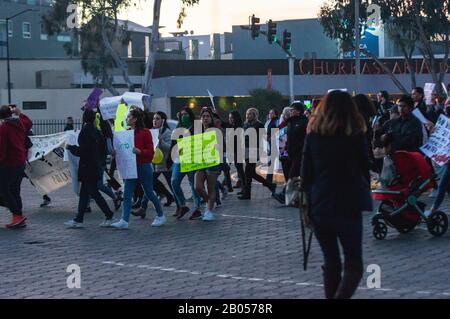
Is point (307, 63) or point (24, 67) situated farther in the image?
point (24, 67)

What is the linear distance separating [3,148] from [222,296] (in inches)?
253

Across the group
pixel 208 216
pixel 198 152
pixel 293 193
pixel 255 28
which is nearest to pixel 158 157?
pixel 198 152

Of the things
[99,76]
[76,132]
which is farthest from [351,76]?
[76,132]

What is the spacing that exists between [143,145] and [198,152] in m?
1.07

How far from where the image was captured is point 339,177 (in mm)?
6617

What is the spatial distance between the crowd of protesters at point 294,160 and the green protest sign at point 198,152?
12cm

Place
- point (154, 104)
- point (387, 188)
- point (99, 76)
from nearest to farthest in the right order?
point (387, 188) < point (154, 104) < point (99, 76)

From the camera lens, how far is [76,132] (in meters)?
15.5

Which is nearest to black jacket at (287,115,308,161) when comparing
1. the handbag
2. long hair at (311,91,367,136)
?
the handbag

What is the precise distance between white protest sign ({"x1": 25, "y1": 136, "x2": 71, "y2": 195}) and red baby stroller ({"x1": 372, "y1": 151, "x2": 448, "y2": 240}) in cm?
678

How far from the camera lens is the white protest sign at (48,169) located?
16.6 m

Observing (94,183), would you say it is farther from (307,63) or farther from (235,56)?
(235,56)

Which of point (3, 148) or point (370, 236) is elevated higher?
point (3, 148)

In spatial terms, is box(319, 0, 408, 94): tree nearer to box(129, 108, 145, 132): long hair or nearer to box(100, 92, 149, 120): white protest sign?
box(100, 92, 149, 120): white protest sign
